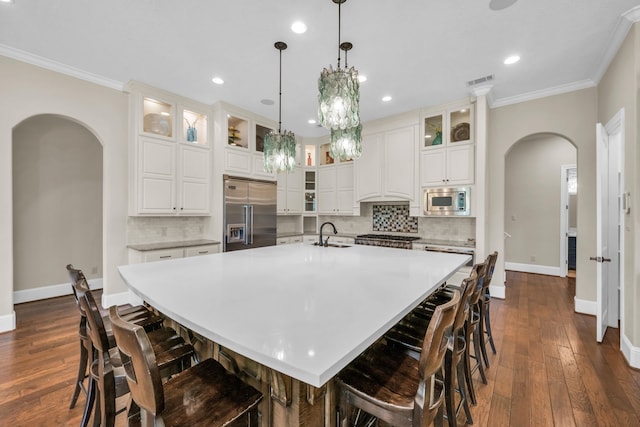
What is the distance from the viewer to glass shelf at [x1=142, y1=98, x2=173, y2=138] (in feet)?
12.5

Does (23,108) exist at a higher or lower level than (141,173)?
higher

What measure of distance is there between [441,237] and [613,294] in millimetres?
2043

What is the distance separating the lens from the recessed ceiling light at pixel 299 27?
2439 mm

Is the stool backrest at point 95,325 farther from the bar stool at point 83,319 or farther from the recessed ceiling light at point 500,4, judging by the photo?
the recessed ceiling light at point 500,4

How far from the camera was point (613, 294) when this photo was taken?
10.5ft

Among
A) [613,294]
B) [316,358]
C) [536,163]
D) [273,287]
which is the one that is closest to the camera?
[316,358]

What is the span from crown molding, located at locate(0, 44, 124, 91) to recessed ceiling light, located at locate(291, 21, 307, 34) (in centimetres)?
265

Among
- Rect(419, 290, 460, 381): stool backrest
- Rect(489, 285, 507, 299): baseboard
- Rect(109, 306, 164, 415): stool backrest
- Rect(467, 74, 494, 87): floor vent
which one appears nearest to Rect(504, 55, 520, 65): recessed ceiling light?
Rect(467, 74, 494, 87): floor vent

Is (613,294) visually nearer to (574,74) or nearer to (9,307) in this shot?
(574,74)

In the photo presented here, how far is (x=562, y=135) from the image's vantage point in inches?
149

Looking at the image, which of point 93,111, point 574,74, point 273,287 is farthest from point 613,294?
point 93,111

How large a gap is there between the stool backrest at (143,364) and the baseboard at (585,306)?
15.5 feet

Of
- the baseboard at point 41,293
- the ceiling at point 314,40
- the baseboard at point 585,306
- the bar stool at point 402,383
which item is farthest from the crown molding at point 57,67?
the baseboard at point 585,306

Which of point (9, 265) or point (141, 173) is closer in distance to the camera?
point (9, 265)
